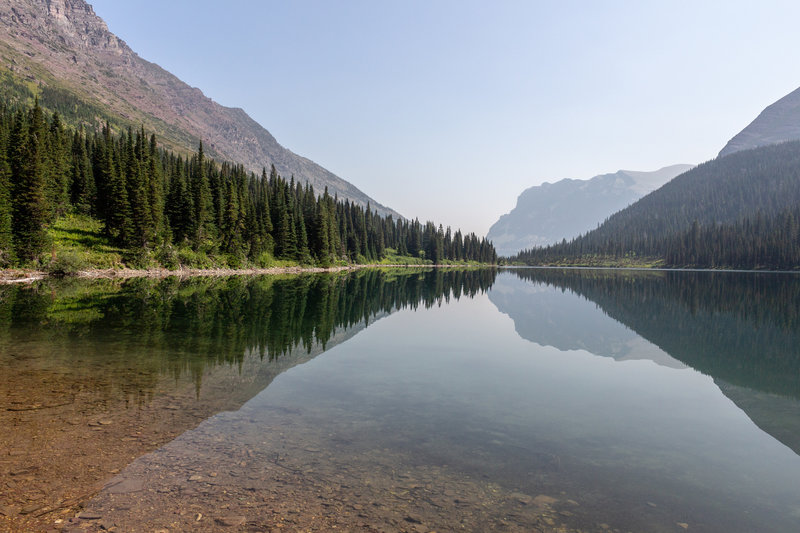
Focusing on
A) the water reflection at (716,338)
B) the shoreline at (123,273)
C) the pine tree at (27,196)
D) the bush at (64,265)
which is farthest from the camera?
the bush at (64,265)

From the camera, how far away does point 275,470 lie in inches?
354

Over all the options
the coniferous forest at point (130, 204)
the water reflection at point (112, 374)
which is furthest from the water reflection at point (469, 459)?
the coniferous forest at point (130, 204)

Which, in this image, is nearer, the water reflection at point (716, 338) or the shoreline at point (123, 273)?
the water reflection at point (716, 338)

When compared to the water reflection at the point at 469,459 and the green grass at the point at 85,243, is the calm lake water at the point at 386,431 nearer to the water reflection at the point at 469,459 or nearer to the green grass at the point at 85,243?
the water reflection at the point at 469,459

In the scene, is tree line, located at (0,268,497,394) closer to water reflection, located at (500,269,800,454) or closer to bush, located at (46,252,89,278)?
water reflection, located at (500,269,800,454)

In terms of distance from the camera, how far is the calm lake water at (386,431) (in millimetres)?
7655

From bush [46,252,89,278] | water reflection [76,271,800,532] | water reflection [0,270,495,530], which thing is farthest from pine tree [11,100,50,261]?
water reflection [76,271,800,532]

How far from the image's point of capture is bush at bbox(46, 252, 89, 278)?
62.3 meters

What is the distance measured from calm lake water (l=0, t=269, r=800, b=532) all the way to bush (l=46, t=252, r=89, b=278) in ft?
154

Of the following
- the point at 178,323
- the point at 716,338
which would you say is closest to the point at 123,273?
the point at 178,323

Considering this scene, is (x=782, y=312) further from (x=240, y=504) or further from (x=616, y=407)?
(x=240, y=504)

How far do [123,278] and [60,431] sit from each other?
67.9m

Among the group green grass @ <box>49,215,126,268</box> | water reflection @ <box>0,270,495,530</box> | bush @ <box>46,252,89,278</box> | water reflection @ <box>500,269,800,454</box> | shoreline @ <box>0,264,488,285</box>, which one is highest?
green grass @ <box>49,215,126,268</box>

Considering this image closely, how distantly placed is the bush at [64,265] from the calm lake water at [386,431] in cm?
4701
